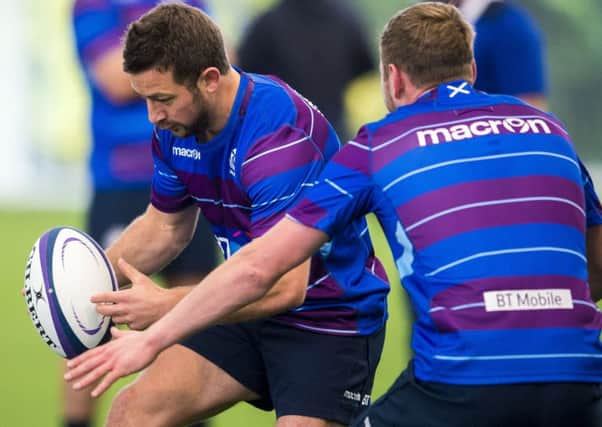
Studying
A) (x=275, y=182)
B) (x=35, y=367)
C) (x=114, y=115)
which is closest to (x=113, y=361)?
(x=275, y=182)

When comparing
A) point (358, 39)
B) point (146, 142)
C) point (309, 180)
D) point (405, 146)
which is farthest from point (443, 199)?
point (358, 39)

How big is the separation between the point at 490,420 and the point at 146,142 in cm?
282

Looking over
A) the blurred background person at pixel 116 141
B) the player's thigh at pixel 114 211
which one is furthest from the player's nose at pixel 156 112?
the player's thigh at pixel 114 211

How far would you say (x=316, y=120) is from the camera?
3.93 m

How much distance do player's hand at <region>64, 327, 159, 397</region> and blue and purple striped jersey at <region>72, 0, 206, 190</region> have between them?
8.02 ft

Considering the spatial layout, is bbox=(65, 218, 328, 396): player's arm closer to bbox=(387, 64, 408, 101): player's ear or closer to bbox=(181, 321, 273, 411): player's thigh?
bbox=(387, 64, 408, 101): player's ear

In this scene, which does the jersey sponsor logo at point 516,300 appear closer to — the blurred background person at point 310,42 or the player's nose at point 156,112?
the player's nose at point 156,112

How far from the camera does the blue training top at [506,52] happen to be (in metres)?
5.49

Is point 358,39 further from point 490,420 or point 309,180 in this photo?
point 490,420

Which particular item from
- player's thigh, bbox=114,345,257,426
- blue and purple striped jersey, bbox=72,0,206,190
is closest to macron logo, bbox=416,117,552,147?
player's thigh, bbox=114,345,257,426

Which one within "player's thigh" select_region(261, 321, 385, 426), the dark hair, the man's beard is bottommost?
"player's thigh" select_region(261, 321, 385, 426)

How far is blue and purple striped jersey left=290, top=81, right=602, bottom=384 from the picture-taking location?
3.12m

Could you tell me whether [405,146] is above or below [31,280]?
above

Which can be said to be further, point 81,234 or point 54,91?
point 54,91
